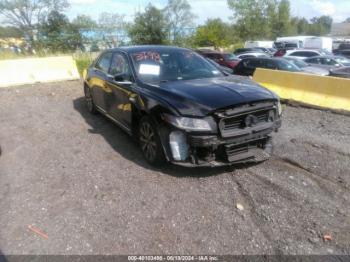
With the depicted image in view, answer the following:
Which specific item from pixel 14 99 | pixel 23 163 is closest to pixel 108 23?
pixel 14 99

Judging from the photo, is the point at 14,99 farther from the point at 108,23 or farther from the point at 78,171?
the point at 108,23

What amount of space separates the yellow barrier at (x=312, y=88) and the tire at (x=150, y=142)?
4.63 metres

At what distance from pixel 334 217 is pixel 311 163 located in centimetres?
134

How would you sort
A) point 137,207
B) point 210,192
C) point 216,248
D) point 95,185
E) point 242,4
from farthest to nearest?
point 242,4 < point 95,185 < point 210,192 < point 137,207 < point 216,248

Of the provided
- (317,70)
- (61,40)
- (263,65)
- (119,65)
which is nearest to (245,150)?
(119,65)

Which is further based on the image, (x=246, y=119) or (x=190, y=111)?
(x=246, y=119)

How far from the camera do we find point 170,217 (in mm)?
3266

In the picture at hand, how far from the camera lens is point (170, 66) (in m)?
4.93

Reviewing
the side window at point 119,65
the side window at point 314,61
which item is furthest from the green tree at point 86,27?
the side window at point 119,65

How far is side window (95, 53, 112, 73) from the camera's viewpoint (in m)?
5.97

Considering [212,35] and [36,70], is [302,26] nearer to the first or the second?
[212,35]

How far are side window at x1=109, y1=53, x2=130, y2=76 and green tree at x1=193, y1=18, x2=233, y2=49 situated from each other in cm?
3731

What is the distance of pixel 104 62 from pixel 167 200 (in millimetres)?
3686

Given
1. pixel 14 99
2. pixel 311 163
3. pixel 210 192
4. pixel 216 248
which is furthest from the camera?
pixel 14 99
